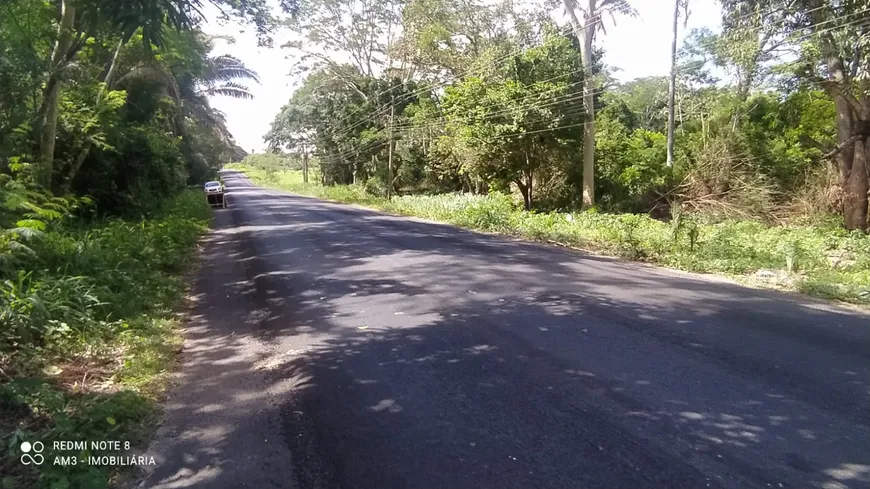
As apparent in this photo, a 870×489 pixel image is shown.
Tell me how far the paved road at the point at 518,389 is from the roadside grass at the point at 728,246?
151 cm

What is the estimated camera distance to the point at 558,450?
3.82 m

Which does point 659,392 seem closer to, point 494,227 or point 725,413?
point 725,413

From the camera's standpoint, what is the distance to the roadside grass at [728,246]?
10.4m

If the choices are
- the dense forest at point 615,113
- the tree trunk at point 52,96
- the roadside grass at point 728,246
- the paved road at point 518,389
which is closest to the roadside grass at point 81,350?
the paved road at point 518,389

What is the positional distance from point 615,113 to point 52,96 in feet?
99.8

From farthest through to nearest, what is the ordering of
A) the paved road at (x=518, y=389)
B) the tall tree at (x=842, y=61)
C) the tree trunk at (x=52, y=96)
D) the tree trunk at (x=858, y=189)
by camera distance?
1. the tree trunk at (x=858, y=189)
2. the tall tree at (x=842, y=61)
3. the tree trunk at (x=52, y=96)
4. the paved road at (x=518, y=389)

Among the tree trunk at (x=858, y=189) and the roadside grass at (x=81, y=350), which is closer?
the roadside grass at (x=81, y=350)

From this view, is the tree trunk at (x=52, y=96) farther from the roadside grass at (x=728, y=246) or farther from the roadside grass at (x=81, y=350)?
the roadside grass at (x=728, y=246)

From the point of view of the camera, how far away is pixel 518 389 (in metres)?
4.90

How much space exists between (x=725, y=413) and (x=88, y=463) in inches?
168

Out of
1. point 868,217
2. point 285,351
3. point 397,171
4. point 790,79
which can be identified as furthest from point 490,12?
point 285,351
